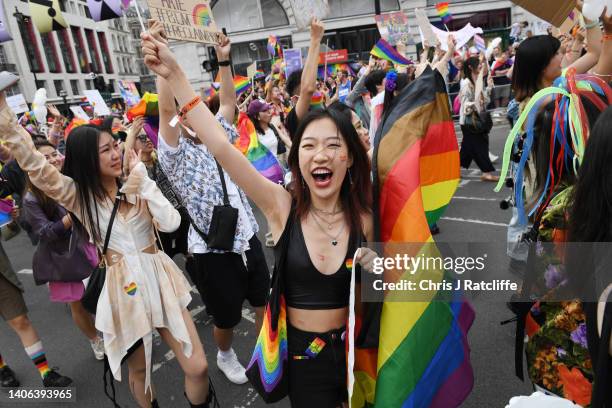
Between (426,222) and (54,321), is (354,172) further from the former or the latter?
(54,321)

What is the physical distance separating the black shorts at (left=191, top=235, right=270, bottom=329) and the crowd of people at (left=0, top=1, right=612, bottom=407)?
0.01 meters

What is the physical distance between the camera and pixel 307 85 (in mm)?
2621

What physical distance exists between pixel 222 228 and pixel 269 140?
10.2 feet

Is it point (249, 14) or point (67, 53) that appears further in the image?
point (67, 53)

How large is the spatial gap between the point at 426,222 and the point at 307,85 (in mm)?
1366

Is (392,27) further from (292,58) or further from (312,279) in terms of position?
(312,279)

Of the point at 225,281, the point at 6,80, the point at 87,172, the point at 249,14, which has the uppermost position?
the point at 249,14

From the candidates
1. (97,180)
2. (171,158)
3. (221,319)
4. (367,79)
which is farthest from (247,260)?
(367,79)

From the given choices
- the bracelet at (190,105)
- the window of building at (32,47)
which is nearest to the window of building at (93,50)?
the window of building at (32,47)

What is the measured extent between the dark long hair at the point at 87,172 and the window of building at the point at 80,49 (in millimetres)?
54042

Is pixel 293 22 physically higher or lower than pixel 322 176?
higher

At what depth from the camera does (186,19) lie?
2.19 meters

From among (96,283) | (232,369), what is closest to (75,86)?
(232,369)

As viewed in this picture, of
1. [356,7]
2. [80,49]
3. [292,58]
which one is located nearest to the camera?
[292,58]
